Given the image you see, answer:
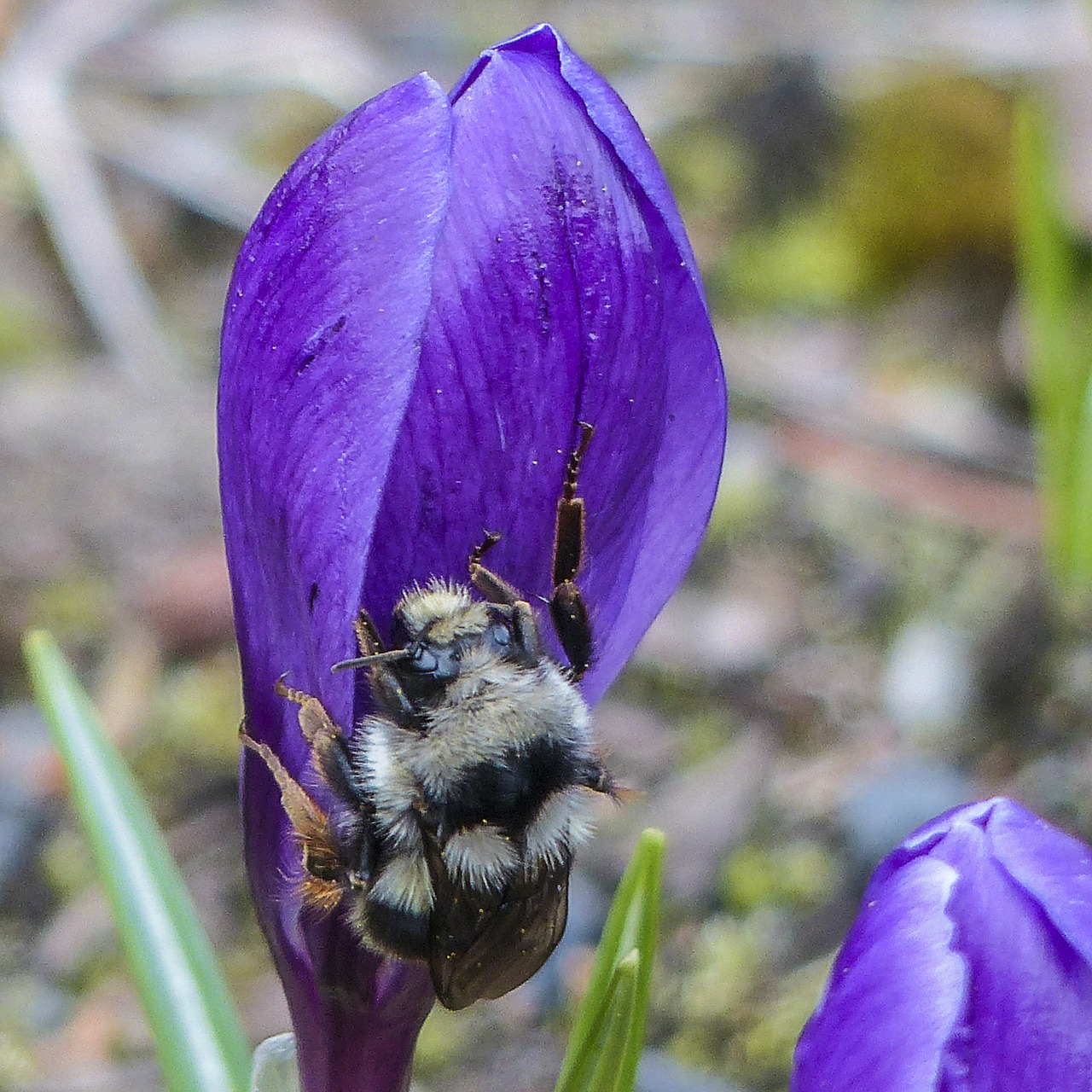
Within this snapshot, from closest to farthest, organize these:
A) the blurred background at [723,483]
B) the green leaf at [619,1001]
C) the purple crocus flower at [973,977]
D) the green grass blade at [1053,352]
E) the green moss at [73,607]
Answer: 1. the purple crocus flower at [973,977]
2. the green leaf at [619,1001]
3. the blurred background at [723,483]
4. the green grass blade at [1053,352]
5. the green moss at [73,607]

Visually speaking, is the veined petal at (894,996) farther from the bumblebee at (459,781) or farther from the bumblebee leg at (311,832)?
the bumblebee leg at (311,832)

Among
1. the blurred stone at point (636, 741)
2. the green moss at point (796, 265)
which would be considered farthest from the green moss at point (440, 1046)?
the green moss at point (796, 265)

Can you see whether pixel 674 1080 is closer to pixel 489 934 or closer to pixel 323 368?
pixel 489 934

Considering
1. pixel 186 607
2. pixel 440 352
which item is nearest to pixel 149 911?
pixel 440 352

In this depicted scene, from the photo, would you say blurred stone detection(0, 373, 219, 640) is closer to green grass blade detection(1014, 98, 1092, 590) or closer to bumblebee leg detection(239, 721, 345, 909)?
green grass blade detection(1014, 98, 1092, 590)

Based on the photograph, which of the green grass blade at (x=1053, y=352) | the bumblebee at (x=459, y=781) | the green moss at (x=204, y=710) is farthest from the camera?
the green moss at (x=204, y=710)

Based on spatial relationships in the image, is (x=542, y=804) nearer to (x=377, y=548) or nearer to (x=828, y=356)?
(x=377, y=548)

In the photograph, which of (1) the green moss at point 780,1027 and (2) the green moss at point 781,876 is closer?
(1) the green moss at point 780,1027

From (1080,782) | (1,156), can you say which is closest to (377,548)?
(1080,782)

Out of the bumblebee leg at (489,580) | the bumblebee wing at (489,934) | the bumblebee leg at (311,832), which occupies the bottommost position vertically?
the bumblebee wing at (489,934)
